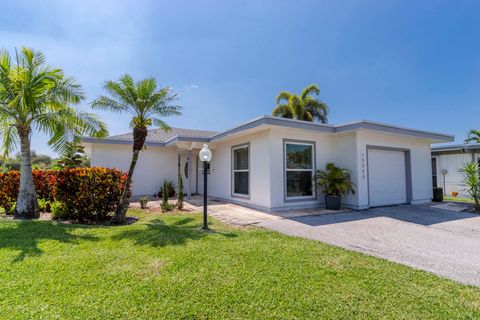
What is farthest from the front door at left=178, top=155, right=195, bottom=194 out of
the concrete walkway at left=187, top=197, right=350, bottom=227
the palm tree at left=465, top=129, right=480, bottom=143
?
the palm tree at left=465, top=129, right=480, bottom=143

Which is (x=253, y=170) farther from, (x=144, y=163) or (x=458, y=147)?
(x=458, y=147)

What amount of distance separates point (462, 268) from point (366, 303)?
2423 mm

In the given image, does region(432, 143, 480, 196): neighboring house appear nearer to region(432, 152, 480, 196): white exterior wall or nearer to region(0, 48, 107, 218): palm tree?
region(432, 152, 480, 196): white exterior wall

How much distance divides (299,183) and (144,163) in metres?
8.93

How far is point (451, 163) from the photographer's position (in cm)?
1509

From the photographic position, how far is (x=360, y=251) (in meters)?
4.37

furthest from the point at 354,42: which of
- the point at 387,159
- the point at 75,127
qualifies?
the point at 75,127

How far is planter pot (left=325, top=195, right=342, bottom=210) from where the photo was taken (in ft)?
28.0

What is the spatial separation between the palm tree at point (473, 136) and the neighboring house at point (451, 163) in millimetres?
3549

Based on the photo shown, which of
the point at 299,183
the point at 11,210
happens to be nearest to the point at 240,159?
the point at 299,183

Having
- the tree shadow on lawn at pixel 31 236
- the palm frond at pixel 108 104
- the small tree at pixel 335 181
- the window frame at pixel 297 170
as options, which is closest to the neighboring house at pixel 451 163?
the small tree at pixel 335 181

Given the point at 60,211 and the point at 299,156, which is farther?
the point at 299,156

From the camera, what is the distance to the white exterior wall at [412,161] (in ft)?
28.6

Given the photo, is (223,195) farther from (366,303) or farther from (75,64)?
(366,303)
